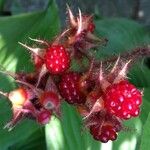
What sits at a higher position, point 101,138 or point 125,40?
point 101,138

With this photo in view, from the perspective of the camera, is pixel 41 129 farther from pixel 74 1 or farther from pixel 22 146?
pixel 74 1

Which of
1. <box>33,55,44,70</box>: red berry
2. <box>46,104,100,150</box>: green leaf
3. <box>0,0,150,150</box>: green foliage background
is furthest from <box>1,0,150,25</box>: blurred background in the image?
<box>33,55,44,70</box>: red berry

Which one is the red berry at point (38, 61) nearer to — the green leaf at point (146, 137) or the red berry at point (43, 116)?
the red berry at point (43, 116)

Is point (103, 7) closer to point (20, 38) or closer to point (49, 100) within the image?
point (20, 38)

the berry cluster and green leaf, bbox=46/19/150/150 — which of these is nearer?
the berry cluster

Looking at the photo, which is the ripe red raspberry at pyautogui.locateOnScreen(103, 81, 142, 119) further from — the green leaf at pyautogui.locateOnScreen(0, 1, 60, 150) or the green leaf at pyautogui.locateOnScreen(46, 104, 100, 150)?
the green leaf at pyautogui.locateOnScreen(0, 1, 60, 150)

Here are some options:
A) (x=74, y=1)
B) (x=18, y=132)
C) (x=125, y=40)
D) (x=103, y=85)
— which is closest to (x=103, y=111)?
(x=103, y=85)

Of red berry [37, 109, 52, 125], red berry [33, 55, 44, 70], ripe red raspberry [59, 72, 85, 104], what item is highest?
red berry [33, 55, 44, 70]
